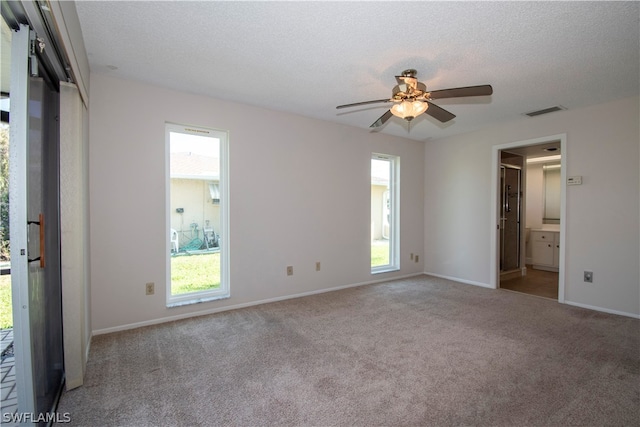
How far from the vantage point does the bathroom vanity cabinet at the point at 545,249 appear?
19.6ft

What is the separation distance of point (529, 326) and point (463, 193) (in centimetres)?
245

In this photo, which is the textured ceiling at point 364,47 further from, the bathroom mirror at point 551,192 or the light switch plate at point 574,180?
the bathroom mirror at point 551,192

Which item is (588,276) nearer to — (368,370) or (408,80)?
(368,370)

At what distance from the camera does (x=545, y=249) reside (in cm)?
612

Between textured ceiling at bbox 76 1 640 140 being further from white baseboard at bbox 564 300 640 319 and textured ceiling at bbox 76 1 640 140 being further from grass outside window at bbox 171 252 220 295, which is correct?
white baseboard at bbox 564 300 640 319

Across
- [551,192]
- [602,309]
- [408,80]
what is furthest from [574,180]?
[551,192]

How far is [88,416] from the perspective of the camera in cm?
176

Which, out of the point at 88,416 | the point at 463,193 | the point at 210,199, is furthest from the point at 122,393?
the point at 463,193

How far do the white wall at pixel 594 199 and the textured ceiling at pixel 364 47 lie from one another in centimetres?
37

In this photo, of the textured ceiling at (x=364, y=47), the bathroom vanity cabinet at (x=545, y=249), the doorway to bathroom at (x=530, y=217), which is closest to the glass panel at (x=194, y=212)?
the textured ceiling at (x=364, y=47)

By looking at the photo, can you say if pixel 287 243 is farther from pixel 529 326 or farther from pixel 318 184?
pixel 529 326

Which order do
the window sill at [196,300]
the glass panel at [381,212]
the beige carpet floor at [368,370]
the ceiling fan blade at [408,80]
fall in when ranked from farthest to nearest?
1. the glass panel at [381,212]
2. the window sill at [196,300]
3. the ceiling fan blade at [408,80]
4. the beige carpet floor at [368,370]

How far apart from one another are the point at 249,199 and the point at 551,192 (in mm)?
6443

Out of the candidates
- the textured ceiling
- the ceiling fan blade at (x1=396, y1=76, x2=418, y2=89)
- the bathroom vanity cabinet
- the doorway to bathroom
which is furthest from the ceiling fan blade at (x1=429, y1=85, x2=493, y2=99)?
the bathroom vanity cabinet
